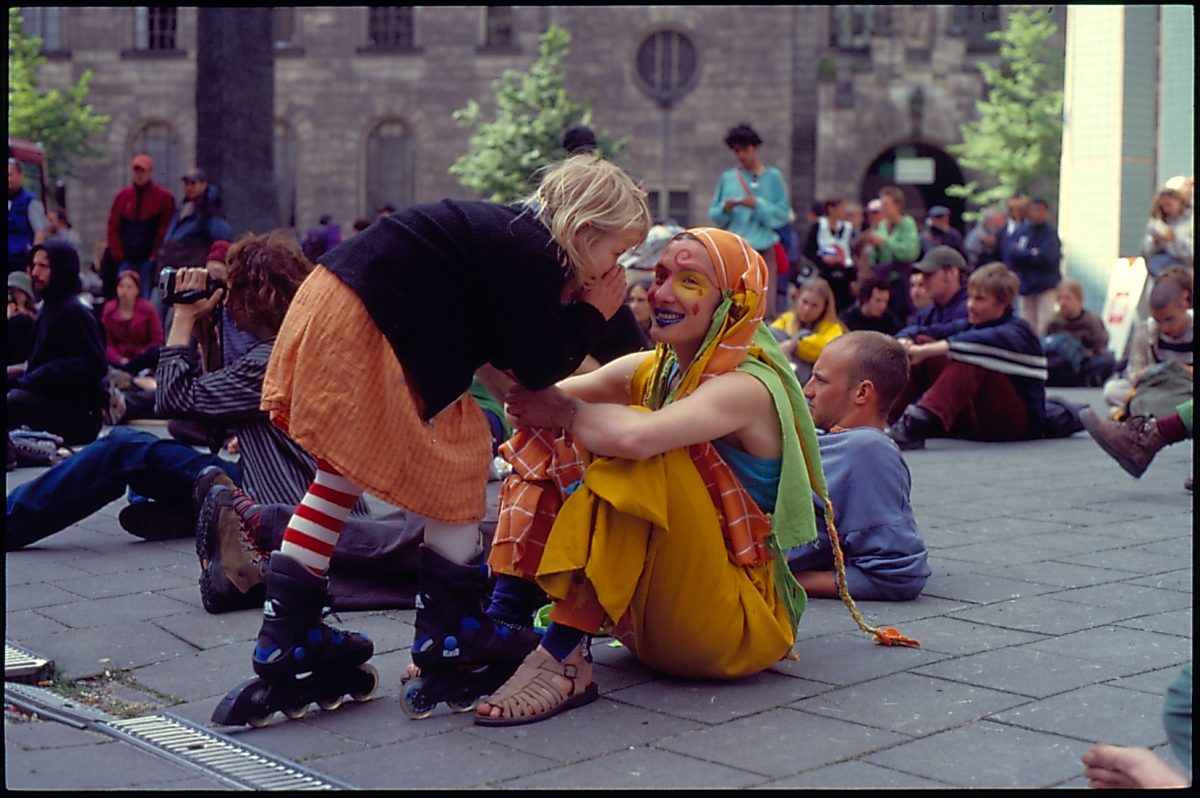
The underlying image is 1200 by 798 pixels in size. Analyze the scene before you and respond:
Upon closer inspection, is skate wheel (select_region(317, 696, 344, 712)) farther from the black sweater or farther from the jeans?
the jeans

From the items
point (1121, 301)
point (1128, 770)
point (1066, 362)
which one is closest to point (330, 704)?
point (1128, 770)

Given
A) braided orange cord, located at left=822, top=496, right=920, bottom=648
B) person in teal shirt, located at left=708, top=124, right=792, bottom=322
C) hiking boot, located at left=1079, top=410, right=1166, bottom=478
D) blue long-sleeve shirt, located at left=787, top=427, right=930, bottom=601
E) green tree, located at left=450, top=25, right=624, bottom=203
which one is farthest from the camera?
green tree, located at left=450, top=25, right=624, bottom=203

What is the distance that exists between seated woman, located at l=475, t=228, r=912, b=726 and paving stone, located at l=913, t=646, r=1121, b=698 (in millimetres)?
479

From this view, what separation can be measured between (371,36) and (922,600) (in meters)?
34.1

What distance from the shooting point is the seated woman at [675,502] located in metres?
4.18

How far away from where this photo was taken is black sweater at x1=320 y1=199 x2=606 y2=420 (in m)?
3.94

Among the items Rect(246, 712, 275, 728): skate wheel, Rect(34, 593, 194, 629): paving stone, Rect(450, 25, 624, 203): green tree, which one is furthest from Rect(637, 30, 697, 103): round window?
Rect(246, 712, 275, 728): skate wheel

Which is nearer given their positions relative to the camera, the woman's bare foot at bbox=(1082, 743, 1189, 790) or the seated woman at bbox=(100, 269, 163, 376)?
the woman's bare foot at bbox=(1082, 743, 1189, 790)

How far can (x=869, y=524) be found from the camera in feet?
18.8

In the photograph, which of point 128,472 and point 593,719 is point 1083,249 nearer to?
point 128,472

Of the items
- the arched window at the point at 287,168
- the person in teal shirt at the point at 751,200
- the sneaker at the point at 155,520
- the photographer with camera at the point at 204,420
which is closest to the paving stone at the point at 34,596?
the photographer with camera at the point at 204,420

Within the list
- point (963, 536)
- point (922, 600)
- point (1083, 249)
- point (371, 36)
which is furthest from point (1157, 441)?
point (371, 36)

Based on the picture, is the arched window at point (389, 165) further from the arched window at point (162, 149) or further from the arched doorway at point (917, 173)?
the arched doorway at point (917, 173)

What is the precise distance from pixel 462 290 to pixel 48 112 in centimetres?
3403
